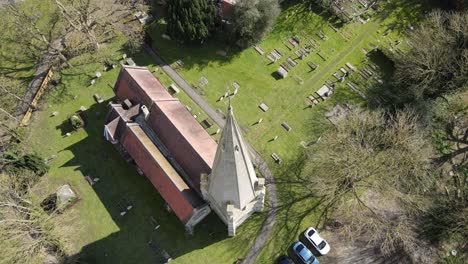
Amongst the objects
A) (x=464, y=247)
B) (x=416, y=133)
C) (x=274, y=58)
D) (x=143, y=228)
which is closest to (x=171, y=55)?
(x=274, y=58)

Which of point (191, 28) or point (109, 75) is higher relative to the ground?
point (191, 28)

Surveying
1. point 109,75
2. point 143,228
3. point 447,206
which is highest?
point 447,206

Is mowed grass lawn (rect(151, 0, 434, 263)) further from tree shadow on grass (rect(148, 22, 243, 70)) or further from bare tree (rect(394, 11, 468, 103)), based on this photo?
bare tree (rect(394, 11, 468, 103))

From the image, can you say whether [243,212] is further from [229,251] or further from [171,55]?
[171,55]

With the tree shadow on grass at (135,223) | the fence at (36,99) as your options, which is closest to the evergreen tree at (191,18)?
the fence at (36,99)

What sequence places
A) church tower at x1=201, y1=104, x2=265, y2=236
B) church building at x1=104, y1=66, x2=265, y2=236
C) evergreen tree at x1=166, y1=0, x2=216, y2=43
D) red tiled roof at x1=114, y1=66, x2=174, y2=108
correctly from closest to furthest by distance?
1. church tower at x1=201, y1=104, x2=265, y2=236
2. church building at x1=104, y1=66, x2=265, y2=236
3. red tiled roof at x1=114, y1=66, x2=174, y2=108
4. evergreen tree at x1=166, y1=0, x2=216, y2=43

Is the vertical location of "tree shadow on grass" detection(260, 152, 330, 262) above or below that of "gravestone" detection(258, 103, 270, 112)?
below

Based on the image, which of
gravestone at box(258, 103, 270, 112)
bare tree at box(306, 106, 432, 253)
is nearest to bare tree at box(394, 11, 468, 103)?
bare tree at box(306, 106, 432, 253)
